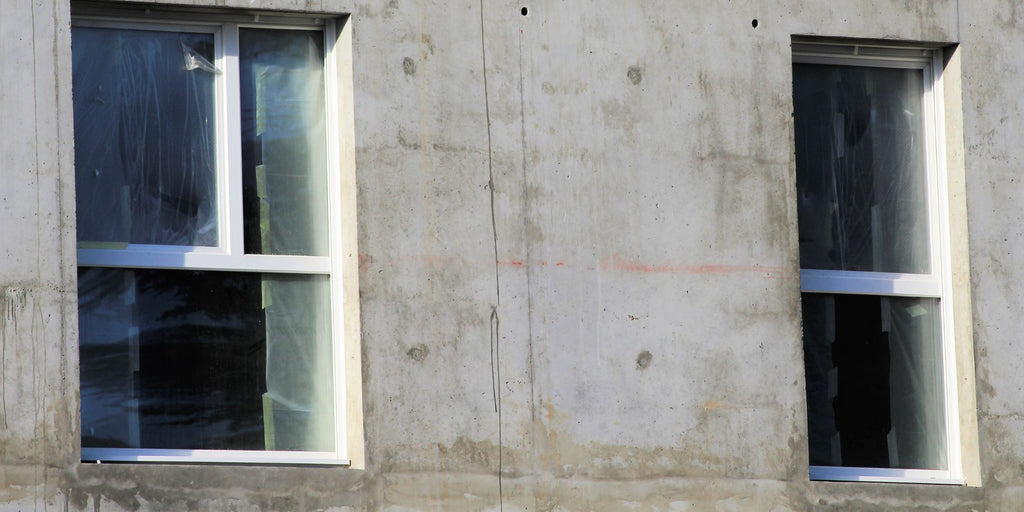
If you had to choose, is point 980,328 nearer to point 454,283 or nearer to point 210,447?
point 454,283

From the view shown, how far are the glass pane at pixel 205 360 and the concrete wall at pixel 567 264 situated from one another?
0.32 meters

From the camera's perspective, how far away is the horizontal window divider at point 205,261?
8.37 metres

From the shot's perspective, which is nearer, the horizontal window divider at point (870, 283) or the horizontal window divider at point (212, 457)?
the horizontal window divider at point (212, 457)

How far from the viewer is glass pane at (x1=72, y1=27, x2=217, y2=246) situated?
8477 mm

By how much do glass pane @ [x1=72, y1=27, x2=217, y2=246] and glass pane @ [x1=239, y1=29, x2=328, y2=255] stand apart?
0.20 meters

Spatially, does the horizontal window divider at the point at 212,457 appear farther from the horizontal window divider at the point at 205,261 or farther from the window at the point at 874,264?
the window at the point at 874,264

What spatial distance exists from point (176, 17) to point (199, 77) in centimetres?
32

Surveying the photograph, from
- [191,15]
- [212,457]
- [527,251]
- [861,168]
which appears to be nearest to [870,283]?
[861,168]

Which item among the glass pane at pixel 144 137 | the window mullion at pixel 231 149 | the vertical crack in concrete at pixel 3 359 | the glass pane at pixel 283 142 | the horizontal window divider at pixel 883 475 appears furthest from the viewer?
the horizontal window divider at pixel 883 475

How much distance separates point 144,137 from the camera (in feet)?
28.2

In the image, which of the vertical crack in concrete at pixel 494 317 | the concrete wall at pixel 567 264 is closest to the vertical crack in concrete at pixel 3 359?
the concrete wall at pixel 567 264

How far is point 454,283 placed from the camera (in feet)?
28.3

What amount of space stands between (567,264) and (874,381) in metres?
1.92

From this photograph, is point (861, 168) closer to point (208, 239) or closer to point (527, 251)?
point (527, 251)
